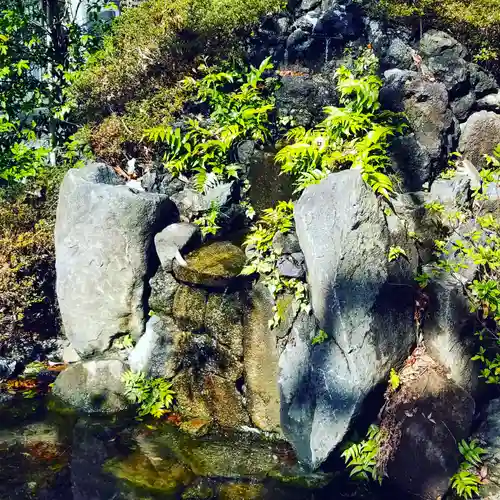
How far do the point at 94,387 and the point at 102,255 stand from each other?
5.33ft

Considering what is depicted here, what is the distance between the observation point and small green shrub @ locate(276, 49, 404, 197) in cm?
647

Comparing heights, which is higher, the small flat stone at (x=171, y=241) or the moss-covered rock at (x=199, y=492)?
the small flat stone at (x=171, y=241)

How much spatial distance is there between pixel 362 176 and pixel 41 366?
16.7 ft

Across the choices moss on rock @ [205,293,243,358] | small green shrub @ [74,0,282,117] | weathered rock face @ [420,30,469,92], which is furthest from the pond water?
weathered rock face @ [420,30,469,92]

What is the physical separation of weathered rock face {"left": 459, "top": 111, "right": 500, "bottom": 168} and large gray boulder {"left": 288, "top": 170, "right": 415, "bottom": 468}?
2.22 meters

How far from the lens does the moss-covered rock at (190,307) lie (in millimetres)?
6840

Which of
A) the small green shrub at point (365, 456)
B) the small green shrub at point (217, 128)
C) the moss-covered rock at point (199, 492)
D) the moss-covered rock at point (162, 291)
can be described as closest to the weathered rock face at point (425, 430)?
the small green shrub at point (365, 456)

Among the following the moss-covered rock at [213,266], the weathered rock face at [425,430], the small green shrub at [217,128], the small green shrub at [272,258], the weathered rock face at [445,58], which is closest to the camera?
the weathered rock face at [425,430]

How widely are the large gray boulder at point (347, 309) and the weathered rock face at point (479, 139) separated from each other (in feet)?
7.29

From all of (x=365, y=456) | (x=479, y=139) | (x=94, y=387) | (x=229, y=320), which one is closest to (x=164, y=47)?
(x=229, y=320)

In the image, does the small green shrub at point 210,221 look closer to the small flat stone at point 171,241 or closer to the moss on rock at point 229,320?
the small flat stone at point 171,241

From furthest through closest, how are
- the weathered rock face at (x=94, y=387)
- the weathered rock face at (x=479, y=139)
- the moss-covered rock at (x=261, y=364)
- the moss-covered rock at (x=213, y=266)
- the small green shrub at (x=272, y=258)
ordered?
the weathered rock face at (x=479, y=139) → the weathered rock face at (x=94, y=387) → the moss-covered rock at (x=213, y=266) → the moss-covered rock at (x=261, y=364) → the small green shrub at (x=272, y=258)

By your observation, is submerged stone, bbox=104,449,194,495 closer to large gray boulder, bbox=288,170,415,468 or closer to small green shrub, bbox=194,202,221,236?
large gray boulder, bbox=288,170,415,468

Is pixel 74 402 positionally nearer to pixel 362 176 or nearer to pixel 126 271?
pixel 126 271
